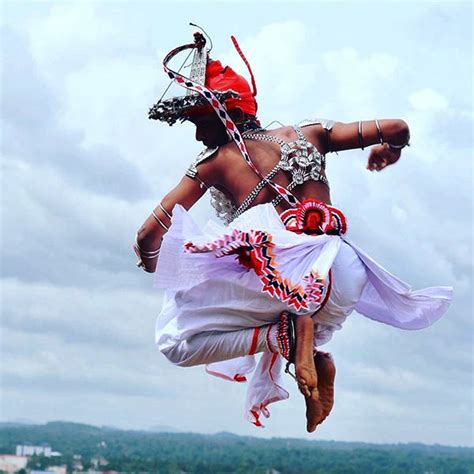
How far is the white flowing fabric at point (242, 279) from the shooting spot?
6.57m

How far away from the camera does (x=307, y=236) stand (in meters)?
6.66

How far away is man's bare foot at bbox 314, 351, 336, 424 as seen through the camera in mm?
6812

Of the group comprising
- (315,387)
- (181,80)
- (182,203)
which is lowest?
(315,387)

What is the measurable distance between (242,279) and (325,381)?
0.66 m

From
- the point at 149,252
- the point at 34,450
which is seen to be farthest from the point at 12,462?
the point at 149,252

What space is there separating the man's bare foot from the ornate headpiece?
4.13ft

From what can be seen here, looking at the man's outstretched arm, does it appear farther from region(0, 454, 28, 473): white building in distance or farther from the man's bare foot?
region(0, 454, 28, 473): white building in distance

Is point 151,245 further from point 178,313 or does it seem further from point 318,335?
point 318,335

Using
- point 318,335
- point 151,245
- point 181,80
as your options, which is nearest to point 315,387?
point 318,335

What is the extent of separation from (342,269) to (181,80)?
1182 millimetres

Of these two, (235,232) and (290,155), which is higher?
(290,155)

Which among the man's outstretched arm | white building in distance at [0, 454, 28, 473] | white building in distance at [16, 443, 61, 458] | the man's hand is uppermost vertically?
white building in distance at [16, 443, 61, 458]

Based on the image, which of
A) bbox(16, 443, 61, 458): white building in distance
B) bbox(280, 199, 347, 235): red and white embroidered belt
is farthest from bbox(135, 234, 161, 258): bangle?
bbox(16, 443, 61, 458): white building in distance

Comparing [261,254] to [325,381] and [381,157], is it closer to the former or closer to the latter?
[325,381]
